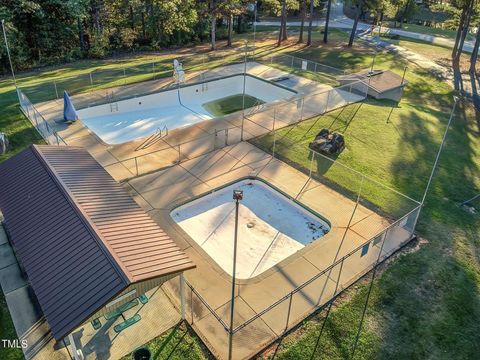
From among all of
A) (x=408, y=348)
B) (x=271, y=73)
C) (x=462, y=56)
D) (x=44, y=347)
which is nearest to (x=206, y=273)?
(x=44, y=347)

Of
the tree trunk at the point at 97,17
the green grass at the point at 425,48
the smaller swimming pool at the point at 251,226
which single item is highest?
the tree trunk at the point at 97,17

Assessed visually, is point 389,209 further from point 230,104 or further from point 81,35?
point 81,35

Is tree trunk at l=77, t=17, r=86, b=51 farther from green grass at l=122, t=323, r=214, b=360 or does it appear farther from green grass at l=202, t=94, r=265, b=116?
green grass at l=122, t=323, r=214, b=360

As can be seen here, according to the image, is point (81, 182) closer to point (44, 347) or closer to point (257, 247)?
point (44, 347)

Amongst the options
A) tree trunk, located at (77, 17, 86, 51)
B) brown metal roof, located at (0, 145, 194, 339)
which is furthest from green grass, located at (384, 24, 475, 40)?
brown metal roof, located at (0, 145, 194, 339)

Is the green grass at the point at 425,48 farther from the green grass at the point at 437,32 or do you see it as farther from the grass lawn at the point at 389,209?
the grass lawn at the point at 389,209

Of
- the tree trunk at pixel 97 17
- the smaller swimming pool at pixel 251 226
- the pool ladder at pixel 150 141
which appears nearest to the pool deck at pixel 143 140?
the pool ladder at pixel 150 141

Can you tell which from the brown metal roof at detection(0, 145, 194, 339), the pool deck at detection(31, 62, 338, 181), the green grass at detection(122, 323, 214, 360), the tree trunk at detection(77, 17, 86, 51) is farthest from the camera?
the tree trunk at detection(77, 17, 86, 51)

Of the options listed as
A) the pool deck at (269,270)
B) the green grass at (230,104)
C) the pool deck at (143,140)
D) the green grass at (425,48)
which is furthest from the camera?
the green grass at (425,48)
